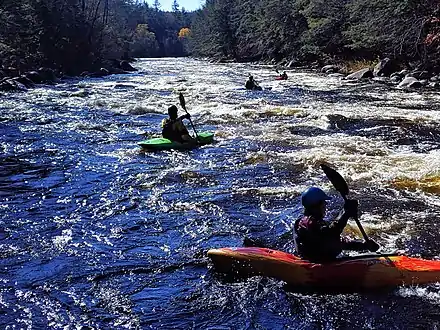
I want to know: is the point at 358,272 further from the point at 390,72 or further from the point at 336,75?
the point at 336,75

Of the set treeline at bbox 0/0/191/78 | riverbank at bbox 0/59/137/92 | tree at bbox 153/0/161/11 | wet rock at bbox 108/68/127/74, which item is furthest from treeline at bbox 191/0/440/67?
tree at bbox 153/0/161/11

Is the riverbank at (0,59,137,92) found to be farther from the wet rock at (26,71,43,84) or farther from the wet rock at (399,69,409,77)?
the wet rock at (399,69,409,77)

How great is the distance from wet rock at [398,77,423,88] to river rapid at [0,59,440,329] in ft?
17.5

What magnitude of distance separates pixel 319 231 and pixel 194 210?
2734 millimetres

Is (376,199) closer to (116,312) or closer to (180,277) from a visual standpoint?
Answer: (180,277)

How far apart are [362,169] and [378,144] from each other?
2.05m

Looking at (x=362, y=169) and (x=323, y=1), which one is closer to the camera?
(x=362, y=169)

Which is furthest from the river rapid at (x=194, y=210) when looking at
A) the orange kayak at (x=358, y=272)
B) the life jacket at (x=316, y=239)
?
the life jacket at (x=316, y=239)

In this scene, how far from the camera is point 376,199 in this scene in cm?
775

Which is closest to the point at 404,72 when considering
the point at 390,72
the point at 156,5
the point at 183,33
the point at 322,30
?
the point at 390,72

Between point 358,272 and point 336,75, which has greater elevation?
point 336,75

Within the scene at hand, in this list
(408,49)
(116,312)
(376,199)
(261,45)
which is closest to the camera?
(116,312)

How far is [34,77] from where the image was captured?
2716 cm

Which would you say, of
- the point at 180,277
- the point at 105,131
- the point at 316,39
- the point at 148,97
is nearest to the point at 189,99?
the point at 148,97
